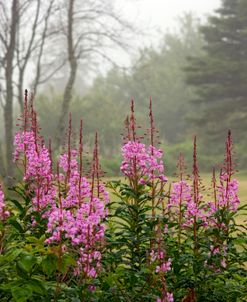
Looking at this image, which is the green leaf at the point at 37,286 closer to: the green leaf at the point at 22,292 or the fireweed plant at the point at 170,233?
the green leaf at the point at 22,292

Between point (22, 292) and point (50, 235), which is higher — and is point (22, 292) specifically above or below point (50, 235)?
below

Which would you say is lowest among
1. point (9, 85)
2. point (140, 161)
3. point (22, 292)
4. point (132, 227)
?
point (22, 292)

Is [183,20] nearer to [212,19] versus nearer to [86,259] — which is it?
[212,19]

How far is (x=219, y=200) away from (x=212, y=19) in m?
32.9

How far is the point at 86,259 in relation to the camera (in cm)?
354

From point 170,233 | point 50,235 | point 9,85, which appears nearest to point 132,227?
point 170,233

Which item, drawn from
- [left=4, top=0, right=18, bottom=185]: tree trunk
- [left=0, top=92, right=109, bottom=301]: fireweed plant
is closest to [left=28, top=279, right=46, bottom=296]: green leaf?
[left=0, top=92, right=109, bottom=301]: fireweed plant

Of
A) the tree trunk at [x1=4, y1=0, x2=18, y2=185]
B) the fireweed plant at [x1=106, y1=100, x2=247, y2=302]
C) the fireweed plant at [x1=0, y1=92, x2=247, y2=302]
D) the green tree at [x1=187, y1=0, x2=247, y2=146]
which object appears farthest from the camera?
the green tree at [x1=187, y1=0, x2=247, y2=146]

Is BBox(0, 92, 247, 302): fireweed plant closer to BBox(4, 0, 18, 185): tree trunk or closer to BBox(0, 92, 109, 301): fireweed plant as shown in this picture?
BBox(0, 92, 109, 301): fireweed plant

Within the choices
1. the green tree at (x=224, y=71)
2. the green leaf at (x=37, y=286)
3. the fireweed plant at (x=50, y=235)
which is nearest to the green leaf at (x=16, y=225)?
A: the fireweed plant at (x=50, y=235)

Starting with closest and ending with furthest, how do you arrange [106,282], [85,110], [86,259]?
[86,259] < [106,282] < [85,110]

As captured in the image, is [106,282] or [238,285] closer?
[106,282]

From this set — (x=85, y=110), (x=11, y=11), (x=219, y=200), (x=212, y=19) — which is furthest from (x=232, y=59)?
(x=219, y=200)

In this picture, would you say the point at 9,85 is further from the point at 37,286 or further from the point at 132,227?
the point at 37,286
